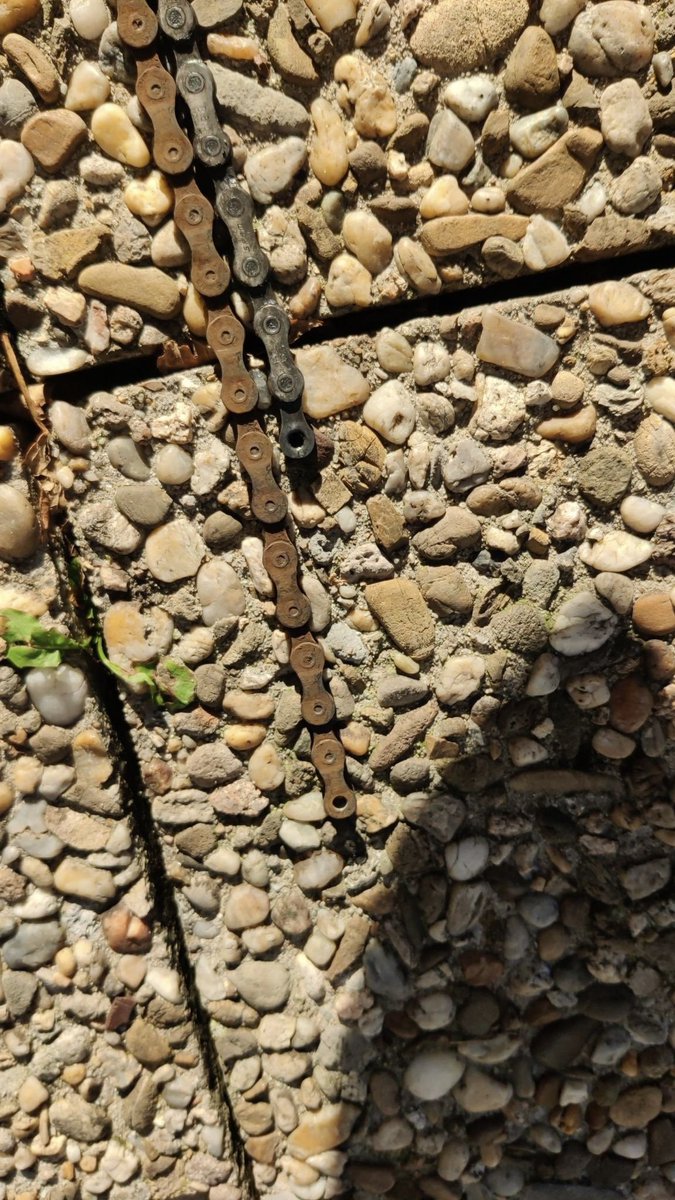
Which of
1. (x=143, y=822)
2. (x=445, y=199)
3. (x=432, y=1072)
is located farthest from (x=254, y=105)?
(x=432, y=1072)

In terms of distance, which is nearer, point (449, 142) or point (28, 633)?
point (449, 142)

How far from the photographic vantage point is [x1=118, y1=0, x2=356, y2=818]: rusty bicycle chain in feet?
3.58

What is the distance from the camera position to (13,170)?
113 centimetres

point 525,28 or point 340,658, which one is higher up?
point 525,28

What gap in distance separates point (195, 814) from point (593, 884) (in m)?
0.67

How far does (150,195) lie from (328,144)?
0.26 meters

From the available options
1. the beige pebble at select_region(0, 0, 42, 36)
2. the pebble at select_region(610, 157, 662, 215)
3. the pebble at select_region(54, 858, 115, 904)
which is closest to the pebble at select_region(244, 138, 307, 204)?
the beige pebble at select_region(0, 0, 42, 36)

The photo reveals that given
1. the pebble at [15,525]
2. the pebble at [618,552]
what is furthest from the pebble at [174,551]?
the pebble at [618,552]

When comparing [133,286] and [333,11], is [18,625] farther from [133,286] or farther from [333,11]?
[333,11]

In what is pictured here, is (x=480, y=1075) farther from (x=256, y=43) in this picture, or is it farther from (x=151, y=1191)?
(x=256, y=43)

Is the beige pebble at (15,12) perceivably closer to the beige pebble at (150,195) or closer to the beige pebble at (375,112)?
the beige pebble at (150,195)

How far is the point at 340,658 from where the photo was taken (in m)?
1.32

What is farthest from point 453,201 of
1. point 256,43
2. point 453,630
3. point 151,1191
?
point 151,1191

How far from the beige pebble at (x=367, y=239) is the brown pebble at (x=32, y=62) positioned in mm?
434
